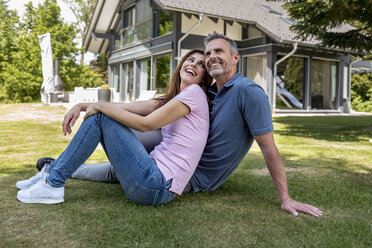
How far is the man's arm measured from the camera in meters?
2.08

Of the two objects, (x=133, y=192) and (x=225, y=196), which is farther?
(x=225, y=196)

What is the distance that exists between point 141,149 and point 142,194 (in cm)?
29

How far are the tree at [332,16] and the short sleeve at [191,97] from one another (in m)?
4.54

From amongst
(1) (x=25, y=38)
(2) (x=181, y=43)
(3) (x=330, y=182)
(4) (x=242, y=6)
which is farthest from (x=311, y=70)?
(1) (x=25, y=38)

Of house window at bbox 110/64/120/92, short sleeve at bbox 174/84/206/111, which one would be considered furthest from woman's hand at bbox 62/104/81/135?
house window at bbox 110/64/120/92

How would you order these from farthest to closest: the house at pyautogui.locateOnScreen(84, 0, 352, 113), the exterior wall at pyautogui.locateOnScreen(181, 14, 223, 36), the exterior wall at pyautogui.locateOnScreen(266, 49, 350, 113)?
the exterior wall at pyautogui.locateOnScreen(266, 49, 350, 113) → the exterior wall at pyautogui.locateOnScreen(181, 14, 223, 36) → the house at pyautogui.locateOnScreen(84, 0, 352, 113)

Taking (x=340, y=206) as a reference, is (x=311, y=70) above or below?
above

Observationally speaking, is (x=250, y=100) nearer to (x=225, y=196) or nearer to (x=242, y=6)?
(x=225, y=196)

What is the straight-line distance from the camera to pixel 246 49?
13047 millimetres

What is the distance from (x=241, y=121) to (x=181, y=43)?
1017 centimetres

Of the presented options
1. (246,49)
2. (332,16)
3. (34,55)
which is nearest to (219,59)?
(332,16)

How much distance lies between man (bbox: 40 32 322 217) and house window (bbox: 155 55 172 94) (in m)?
10.8

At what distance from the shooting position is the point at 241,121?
2.18 m

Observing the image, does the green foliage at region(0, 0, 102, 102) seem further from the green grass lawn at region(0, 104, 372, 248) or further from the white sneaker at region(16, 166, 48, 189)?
the white sneaker at region(16, 166, 48, 189)
